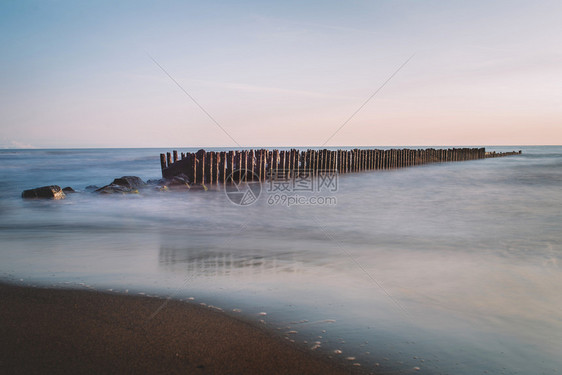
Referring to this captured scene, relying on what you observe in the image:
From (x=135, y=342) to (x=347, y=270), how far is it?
2.54 metres

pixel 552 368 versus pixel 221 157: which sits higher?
pixel 221 157

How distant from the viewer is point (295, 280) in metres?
3.95

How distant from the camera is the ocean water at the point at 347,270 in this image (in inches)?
106

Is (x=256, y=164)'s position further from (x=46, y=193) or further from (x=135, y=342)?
(x=135, y=342)

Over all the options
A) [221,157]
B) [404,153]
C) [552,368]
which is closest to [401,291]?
[552,368]

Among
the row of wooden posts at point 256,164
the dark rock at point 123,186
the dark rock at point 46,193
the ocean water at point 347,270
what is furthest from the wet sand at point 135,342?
the row of wooden posts at point 256,164

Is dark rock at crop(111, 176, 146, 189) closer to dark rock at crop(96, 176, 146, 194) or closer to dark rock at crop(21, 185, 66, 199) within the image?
dark rock at crop(96, 176, 146, 194)

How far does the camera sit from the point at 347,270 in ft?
14.5

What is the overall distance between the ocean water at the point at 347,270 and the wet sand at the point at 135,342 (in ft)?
0.69

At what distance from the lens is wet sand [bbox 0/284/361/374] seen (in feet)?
7.23

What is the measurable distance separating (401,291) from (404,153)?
96.2 ft

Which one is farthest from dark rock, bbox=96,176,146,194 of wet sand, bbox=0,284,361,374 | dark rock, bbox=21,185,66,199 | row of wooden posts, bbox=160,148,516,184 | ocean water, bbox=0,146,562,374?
wet sand, bbox=0,284,361,374

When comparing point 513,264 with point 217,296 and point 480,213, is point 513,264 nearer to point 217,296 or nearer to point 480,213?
point 217,296

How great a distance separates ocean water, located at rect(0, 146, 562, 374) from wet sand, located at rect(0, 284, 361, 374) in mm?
211
